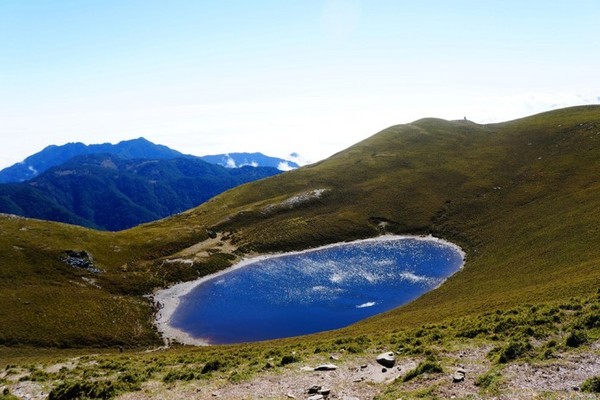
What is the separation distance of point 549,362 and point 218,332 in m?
60.3

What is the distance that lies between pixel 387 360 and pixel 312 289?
66.5 meters

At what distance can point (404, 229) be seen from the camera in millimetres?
131125

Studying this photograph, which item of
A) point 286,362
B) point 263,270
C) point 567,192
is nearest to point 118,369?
point 286,362

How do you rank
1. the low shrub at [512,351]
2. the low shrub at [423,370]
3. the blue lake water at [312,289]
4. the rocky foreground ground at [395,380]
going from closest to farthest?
the rocky foreground ground at [395,380] → the low shrub at [423,370] → the low shrub at [512,351] → the blue lake water at [312,289]

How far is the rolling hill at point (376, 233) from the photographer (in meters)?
64.6

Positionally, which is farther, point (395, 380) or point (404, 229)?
point (404, 229)

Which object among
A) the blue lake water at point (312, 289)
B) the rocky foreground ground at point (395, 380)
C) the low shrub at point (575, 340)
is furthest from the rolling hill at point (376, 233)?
the rocky foreground ground at point (395, 380)

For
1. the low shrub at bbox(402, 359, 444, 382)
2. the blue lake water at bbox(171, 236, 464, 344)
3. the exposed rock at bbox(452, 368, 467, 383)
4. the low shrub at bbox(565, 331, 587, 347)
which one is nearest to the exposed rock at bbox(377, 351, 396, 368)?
the low shrub at bbox(402, 359, 444, 382)

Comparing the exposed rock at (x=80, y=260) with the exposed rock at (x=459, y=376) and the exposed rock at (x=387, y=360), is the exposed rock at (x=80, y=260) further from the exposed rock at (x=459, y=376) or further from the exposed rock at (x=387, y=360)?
the exposed rock at (x=459, y=376)

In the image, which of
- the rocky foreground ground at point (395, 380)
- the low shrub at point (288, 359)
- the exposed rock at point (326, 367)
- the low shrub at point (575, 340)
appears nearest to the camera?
the rocky foreground ground at point (395, 380)

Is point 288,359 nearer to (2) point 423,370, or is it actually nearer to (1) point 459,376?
(2) point 423,370

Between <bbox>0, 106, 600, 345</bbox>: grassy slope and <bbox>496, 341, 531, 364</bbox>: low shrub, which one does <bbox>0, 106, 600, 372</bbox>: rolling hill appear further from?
<bbox>496, 341, 531, 364</bbox>: low shrub

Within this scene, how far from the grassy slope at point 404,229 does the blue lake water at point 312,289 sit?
746 centimetres

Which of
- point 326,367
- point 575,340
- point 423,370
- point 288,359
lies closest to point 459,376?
point 423,370
